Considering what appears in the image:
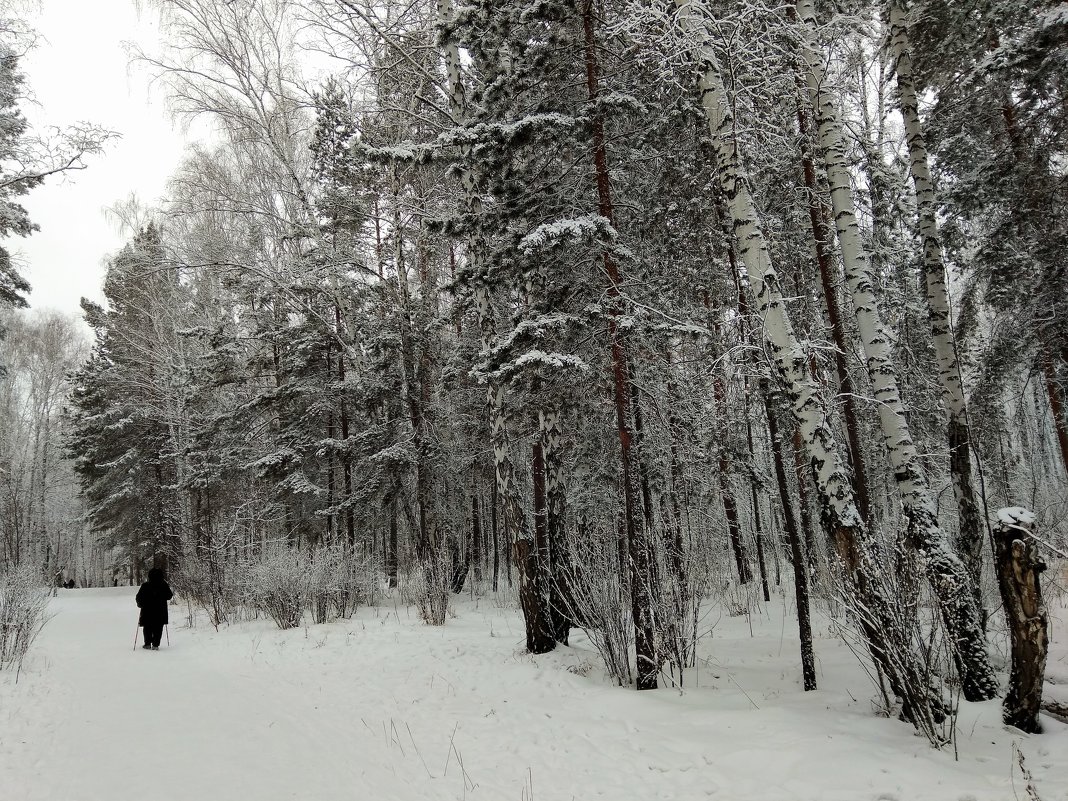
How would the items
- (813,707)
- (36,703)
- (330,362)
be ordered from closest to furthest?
(813,707)
(36,703)
(330,362)

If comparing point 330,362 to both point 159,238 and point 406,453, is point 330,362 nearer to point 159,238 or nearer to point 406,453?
point 406,453

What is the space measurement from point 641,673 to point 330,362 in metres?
13.8

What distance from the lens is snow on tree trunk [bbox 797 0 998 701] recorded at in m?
4.51

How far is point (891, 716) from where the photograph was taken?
4.50m

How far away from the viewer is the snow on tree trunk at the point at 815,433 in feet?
13.1

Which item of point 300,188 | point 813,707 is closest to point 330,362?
point 300,188

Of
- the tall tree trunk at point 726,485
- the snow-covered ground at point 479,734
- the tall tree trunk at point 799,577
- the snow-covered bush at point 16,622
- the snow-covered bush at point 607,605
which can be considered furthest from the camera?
the tall tree trunk at point 726,485

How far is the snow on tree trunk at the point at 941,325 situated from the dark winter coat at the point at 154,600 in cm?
1159

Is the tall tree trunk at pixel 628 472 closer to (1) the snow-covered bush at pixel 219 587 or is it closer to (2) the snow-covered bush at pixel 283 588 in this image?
(2) the snow-covered bush at pixel 283 588

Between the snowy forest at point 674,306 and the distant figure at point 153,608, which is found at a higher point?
the snowy forest at point 674,306

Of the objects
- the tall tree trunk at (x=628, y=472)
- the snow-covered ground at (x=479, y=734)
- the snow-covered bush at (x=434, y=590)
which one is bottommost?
the snow-covered ground at (x=479, y=734)

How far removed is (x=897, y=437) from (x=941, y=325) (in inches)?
76.2

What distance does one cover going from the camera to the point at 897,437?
17.4ft

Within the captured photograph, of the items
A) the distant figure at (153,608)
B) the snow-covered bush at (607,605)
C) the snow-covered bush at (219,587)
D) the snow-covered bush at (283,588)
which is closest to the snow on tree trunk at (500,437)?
the snow-covered bush at (607,605)
